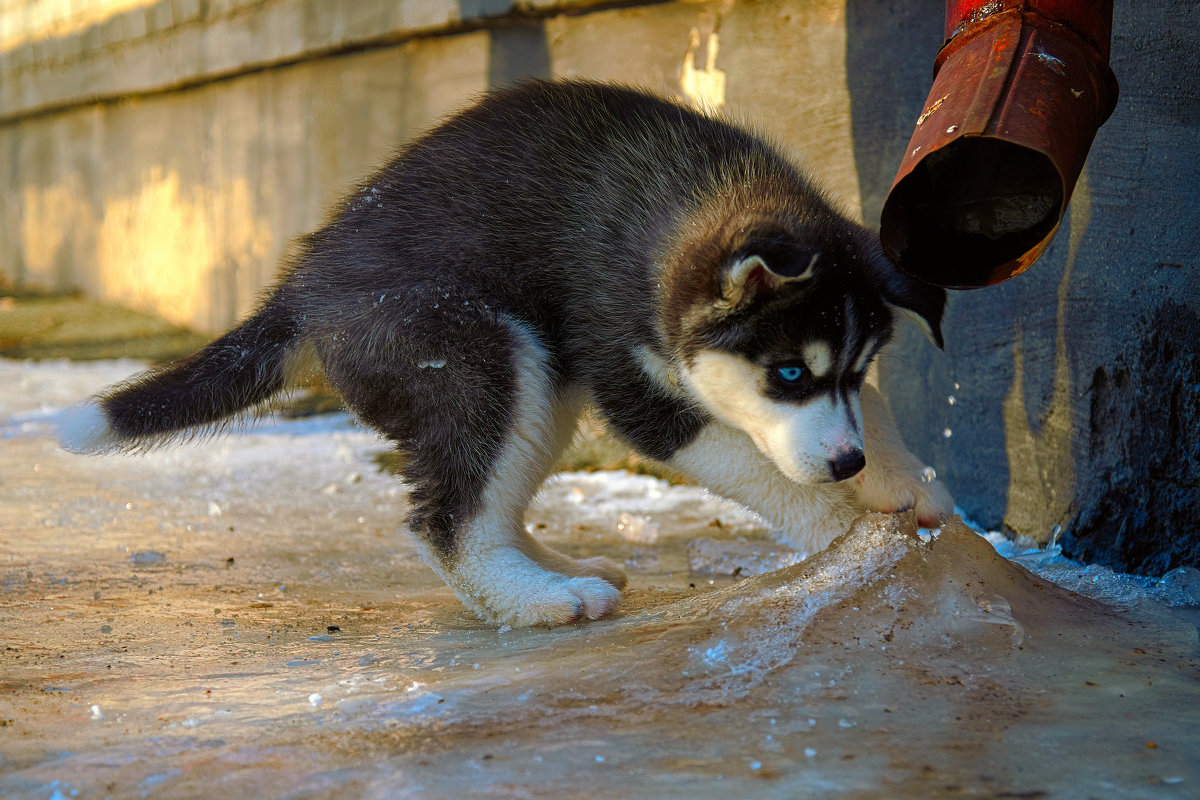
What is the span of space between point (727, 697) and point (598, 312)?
1388 mm

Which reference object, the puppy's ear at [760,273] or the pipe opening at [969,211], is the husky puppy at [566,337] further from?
the pipe opening at [969,211]

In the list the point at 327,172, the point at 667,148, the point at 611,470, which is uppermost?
the point at 667,148

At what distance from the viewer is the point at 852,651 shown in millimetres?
2355

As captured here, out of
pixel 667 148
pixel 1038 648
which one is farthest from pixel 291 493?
pixel 1038 648

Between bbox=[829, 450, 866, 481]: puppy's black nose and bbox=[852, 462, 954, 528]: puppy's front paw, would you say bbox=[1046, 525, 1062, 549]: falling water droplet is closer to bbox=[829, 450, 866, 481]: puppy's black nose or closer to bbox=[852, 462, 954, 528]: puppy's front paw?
bbox=[852, 462, 954, 528]: puppy's front paw

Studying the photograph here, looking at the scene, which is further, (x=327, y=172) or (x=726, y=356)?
(x=327, y=172)

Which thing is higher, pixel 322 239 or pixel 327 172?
pixel 322 239

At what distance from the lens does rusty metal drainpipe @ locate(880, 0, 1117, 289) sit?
258cm

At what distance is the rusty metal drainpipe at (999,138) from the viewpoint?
2.58 m

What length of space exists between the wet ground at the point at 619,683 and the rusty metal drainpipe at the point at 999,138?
74 centimetres

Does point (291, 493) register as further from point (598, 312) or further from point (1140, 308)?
point (1140, 308)

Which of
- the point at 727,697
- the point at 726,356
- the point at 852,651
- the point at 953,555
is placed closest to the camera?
the point at 727,697

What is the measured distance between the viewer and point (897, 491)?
10.6 feet

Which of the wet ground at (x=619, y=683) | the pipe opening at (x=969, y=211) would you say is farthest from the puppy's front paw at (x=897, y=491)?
the pipe opening at (x=969, y=211)
